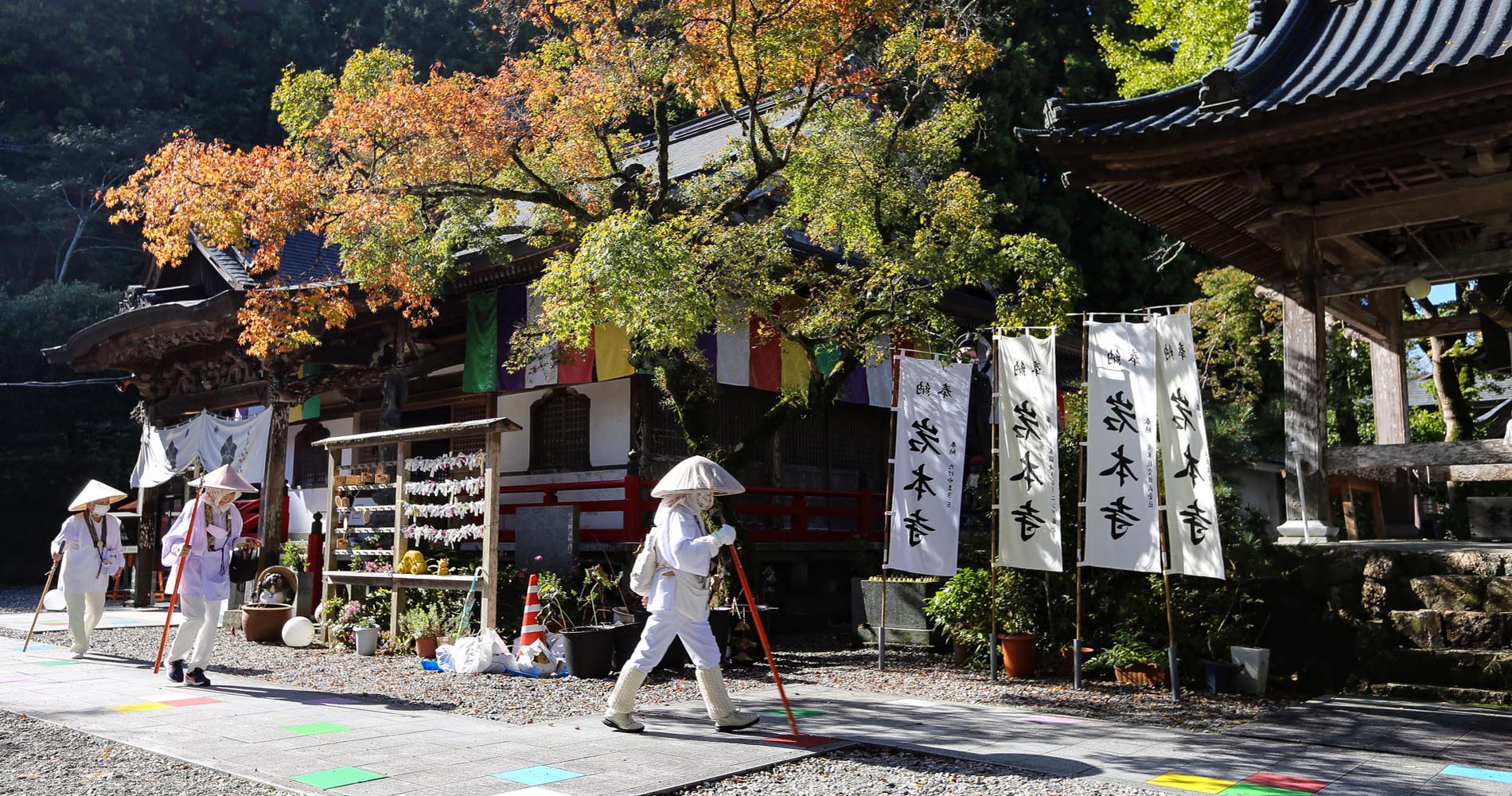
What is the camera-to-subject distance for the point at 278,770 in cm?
564

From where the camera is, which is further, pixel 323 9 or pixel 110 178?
pixel 323 9

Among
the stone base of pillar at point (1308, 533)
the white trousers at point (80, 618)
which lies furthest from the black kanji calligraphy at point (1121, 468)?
the white trousers at point (80, 618)

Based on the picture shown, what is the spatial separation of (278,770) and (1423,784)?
20.0ft

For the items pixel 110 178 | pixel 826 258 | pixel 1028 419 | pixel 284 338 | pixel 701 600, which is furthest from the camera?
pixel 110 178

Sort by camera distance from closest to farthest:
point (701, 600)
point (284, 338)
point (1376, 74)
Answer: point (701, 600)
point (1376, 74)
point (284, 338)

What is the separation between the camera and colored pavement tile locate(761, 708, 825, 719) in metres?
7.76

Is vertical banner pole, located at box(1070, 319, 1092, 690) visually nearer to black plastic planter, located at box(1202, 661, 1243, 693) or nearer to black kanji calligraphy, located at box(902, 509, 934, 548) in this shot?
black plastic planter, located at box(1202, 661, 1243, 693)

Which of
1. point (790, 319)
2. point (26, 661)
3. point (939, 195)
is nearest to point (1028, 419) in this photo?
point (939, 195)

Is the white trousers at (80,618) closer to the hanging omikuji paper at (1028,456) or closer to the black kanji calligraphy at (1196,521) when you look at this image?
the hanging omikuji paper at (1028,456)

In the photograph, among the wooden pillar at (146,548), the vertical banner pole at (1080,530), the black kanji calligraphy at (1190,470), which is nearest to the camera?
the black kanji calligraphy at (1190,470)

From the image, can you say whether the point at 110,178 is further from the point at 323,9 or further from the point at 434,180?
the point at 434,180

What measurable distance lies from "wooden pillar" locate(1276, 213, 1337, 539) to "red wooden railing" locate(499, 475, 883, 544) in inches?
236

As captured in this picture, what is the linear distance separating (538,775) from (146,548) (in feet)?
53.3

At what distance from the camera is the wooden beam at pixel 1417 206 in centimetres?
811
